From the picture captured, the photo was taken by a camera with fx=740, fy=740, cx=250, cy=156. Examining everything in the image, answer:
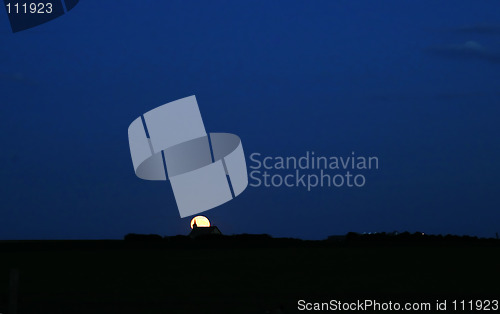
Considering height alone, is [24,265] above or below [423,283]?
above

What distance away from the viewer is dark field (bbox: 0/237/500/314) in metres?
29.2

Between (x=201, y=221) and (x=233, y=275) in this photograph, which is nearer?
(x=233, y=275)

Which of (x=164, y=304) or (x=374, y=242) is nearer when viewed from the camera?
(x=164, y=304)

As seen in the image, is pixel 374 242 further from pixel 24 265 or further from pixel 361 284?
pixel 24 265

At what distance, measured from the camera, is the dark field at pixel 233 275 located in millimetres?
29172

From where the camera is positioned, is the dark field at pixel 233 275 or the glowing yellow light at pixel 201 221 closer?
the dark field at pixel 233 275

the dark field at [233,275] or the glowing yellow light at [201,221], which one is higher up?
the glowing yellow light at [201,221]

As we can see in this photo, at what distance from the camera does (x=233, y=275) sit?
4084cm

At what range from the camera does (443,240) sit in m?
64.6

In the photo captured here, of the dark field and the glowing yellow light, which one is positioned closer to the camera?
the dark field

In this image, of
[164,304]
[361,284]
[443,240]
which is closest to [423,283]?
[361,284]

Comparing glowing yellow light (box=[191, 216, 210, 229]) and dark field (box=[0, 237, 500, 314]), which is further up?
glowing yellow light (box=[191, 216, 210, 229])

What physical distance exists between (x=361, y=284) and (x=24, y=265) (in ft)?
70.3

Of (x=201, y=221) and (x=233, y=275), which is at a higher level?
(x=201, y=221)
